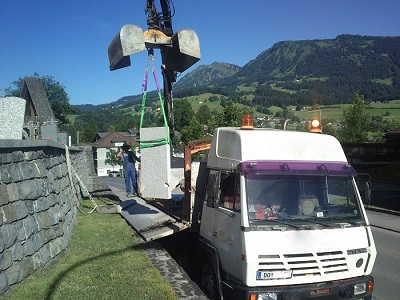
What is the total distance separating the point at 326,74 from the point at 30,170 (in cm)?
18299

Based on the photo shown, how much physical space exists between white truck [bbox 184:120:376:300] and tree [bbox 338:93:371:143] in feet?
132

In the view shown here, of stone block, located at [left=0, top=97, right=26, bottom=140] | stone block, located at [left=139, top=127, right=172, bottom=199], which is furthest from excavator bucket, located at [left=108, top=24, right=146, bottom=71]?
stone block, located at [left=0, top=97, right=26, bottom=140]

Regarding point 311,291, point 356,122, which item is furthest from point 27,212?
point 356,122

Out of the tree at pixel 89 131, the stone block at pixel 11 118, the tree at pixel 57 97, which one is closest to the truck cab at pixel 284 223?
the stone block at pixel 11 118

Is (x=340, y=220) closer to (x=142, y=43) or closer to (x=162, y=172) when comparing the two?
(x=162, y=172)

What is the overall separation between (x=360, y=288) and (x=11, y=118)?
530 centimetres

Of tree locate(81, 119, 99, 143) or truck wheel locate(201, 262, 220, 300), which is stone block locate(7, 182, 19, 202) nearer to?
truck wheel locate(201, 262, 220, 300)

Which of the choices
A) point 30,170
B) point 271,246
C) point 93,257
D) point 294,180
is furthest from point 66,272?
point 294,180

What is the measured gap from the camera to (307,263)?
4.97m

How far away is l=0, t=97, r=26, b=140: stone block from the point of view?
585 cm

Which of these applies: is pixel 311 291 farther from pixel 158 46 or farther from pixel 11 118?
pixel 158 46

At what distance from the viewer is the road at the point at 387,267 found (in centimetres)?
689

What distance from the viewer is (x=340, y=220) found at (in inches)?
214

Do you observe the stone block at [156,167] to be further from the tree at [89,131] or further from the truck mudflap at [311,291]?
the tree at [89,131]
